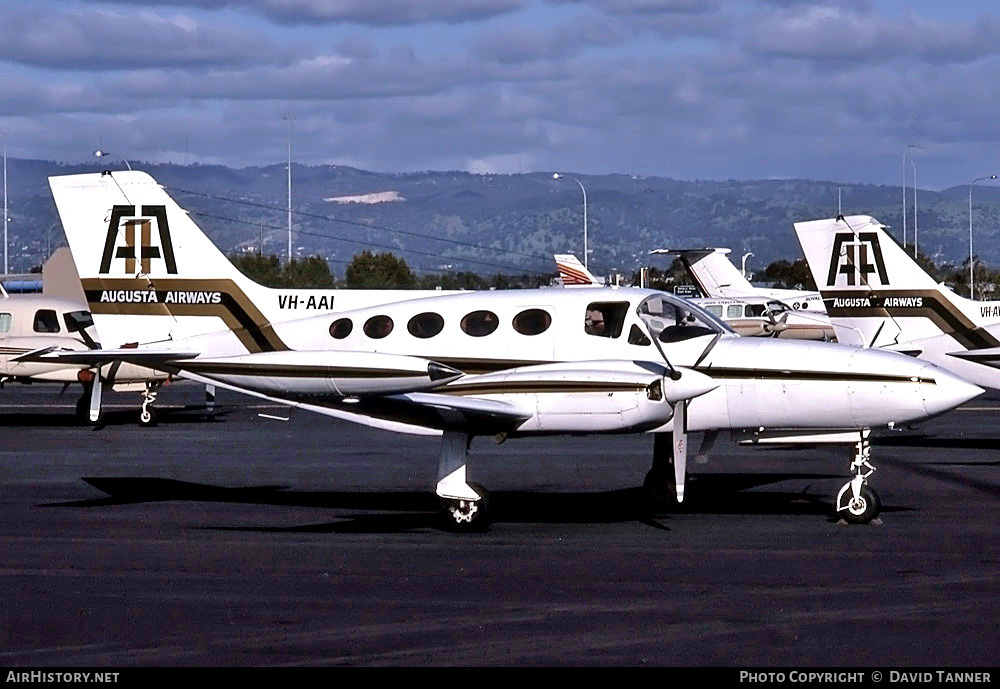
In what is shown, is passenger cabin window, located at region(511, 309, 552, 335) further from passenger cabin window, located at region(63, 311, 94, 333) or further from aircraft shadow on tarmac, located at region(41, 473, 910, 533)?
passenger cabin window, located at region(63, 311, 94, 333)

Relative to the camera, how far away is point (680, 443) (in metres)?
14.4

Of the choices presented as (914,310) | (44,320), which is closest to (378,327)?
(914,310)

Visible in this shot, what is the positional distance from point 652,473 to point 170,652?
8033mm

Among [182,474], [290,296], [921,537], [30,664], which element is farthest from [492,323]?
[30,664]

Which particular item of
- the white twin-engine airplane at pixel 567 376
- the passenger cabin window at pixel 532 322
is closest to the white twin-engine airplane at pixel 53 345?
the white twin-engine airplane at pixel 567 376

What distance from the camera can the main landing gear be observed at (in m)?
14.4

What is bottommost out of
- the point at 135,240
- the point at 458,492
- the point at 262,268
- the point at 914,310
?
the point at 458,492

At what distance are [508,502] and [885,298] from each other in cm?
1130

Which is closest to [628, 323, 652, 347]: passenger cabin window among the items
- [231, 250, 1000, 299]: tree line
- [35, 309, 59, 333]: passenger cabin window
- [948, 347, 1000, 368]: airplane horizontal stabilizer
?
[948, 347, 1000, 368]: airplane horizontal stabilizer

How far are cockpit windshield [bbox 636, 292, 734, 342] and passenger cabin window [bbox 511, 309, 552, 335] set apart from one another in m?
0.94

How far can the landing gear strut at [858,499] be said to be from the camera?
14641mm

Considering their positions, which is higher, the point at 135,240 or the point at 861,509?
the point at 135,240

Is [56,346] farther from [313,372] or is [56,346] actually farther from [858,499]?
[858,499]

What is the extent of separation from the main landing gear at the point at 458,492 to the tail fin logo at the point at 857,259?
1331cm
